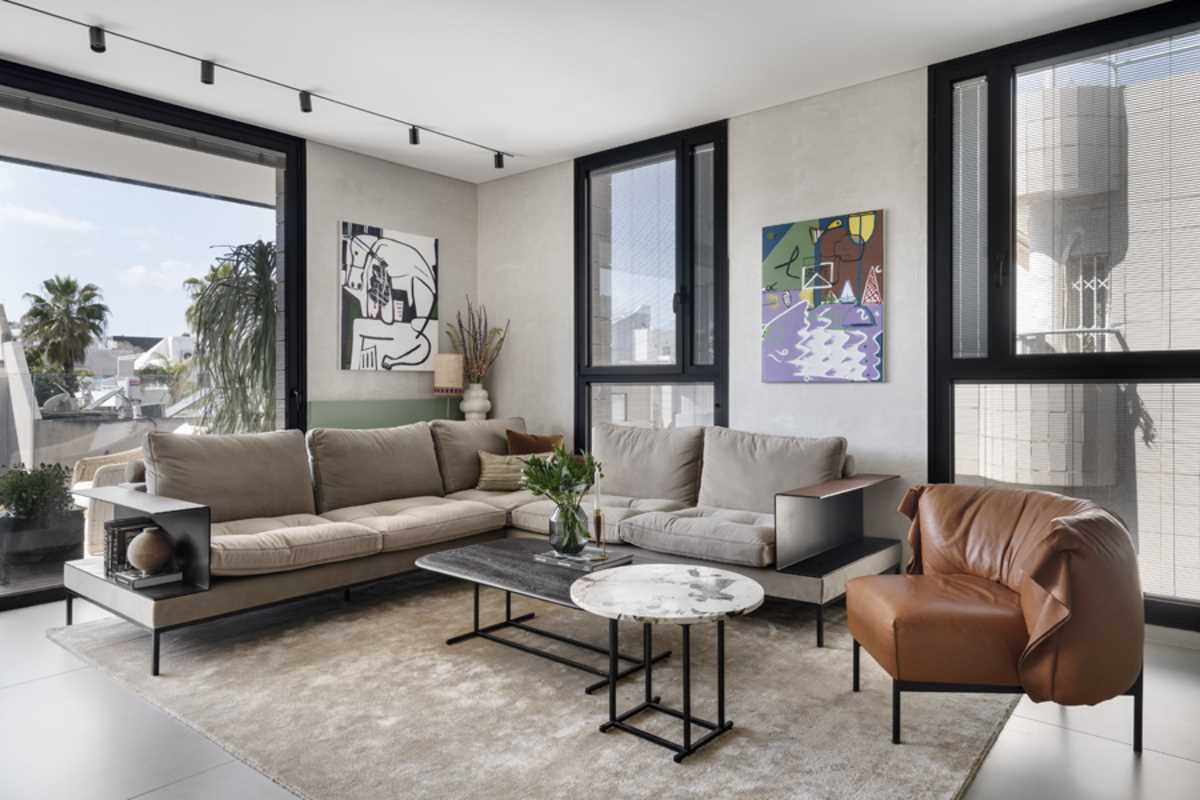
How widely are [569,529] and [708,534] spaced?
2.64 feet

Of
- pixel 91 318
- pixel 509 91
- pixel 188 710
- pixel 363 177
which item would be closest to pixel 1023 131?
pixel 509 91

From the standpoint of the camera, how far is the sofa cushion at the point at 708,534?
3496 millimetres

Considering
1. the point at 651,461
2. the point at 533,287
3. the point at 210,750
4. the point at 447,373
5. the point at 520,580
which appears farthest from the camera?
the point at 533,287

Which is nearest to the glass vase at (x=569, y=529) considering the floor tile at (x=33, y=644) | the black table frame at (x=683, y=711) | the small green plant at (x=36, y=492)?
the black table frame at (x=683, y=711)

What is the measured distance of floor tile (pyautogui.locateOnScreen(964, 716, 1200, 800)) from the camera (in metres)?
2.10

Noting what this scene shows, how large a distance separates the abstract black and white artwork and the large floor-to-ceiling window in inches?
14.9

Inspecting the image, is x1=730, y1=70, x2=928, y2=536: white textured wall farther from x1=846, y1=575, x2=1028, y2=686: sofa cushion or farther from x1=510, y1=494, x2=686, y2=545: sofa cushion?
x1=846, y1=575, x2=1028, y2=686: sofa cushion

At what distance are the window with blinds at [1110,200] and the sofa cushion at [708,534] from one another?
1638 millimetres

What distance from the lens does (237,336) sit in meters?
4.83

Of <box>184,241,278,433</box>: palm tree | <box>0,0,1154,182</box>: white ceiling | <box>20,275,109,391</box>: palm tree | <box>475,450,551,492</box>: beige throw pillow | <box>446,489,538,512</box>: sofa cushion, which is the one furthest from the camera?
<box>475,450,551,492</box>: beige throw pillow

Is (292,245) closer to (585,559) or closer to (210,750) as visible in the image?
(585,559)

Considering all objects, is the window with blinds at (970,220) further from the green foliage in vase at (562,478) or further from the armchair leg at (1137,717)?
the green foliage in vase at (562,478)

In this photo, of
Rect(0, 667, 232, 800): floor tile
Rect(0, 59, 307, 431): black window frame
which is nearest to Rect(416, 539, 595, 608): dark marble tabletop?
Rect(0, 667, 232, 800): floor tile

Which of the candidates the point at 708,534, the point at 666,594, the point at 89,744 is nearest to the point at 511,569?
the point at 666,594
